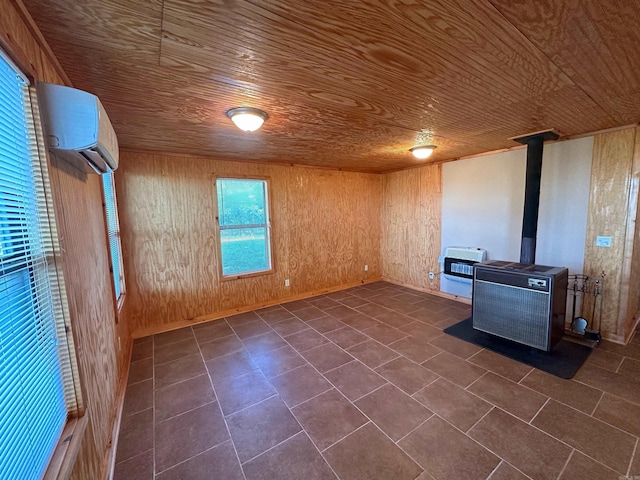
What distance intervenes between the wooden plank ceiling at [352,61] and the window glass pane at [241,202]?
131cm

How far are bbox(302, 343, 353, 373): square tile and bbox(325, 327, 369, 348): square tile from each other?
0.10m

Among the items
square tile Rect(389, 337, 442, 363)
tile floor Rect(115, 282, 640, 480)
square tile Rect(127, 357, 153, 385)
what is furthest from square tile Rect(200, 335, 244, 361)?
square tile Rect(389, 337, 442, 363)

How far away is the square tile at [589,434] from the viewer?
5.06ft

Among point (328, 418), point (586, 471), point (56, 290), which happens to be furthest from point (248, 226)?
point (586, 471)

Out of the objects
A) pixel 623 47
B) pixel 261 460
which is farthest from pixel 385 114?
pixel 261 460

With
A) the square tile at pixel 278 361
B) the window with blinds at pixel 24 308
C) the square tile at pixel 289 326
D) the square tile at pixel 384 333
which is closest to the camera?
the window with blinds at pixel 24 308

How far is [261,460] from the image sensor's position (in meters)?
1.61

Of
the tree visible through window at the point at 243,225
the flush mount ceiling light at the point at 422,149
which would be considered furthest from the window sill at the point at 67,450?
the flush mount ceiling light at the point at 422,149

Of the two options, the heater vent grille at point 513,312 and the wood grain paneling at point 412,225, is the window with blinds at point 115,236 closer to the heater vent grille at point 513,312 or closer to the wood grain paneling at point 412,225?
the heater vent grille at point 513,312

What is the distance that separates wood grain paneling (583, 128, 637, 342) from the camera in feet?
8.82

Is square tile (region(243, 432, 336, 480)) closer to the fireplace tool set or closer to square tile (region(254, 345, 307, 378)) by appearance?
square tile (region(254, 345, 307, 378))

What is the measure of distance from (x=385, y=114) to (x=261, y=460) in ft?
8.56

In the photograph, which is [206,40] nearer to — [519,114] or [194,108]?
[194,108]

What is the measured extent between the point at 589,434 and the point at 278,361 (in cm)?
233
